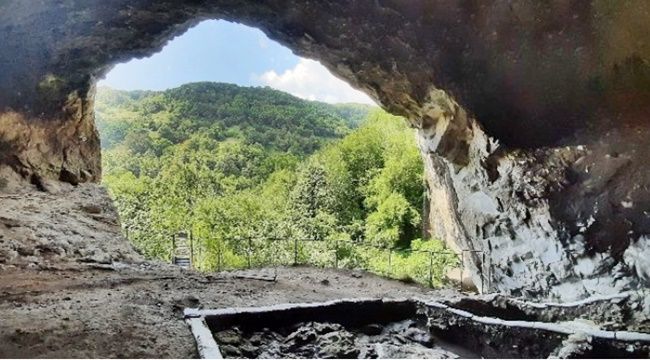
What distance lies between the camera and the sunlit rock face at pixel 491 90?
834 centimetres

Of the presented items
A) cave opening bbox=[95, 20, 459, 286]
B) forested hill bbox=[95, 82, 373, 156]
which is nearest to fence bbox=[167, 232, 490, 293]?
cave opening bbox=[95, 20, 459, 286]

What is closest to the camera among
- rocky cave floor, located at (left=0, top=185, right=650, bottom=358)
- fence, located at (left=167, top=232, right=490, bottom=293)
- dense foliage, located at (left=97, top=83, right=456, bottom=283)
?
rocky cave floor, located at (left=0, top=185, right=650, bottom=358)

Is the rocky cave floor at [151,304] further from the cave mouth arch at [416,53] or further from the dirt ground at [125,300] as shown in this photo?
the cave mouth arch at [416,53]

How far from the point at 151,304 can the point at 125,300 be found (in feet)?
1.32

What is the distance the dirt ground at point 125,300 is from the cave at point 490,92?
2.77 m

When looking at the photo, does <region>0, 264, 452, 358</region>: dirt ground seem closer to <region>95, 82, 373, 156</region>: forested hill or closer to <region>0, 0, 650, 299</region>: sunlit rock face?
<region>0, 0, 650, 299</region>: sunlit rock face

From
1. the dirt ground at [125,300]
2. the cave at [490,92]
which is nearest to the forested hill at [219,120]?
the cave at [490,92]

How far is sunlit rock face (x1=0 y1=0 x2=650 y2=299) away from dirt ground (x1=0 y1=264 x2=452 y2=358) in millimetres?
2660

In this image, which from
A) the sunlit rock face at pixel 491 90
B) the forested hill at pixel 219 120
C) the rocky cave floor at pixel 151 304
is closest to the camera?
the rocky cave floor at pixel 151 304

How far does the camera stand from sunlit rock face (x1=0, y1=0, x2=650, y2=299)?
834 centimetres

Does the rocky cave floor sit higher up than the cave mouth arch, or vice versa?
the cave mouth arch

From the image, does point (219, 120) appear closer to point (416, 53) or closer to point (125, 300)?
point (416, 53)

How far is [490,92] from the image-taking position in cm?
989

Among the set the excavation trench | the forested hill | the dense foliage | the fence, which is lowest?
the fence
